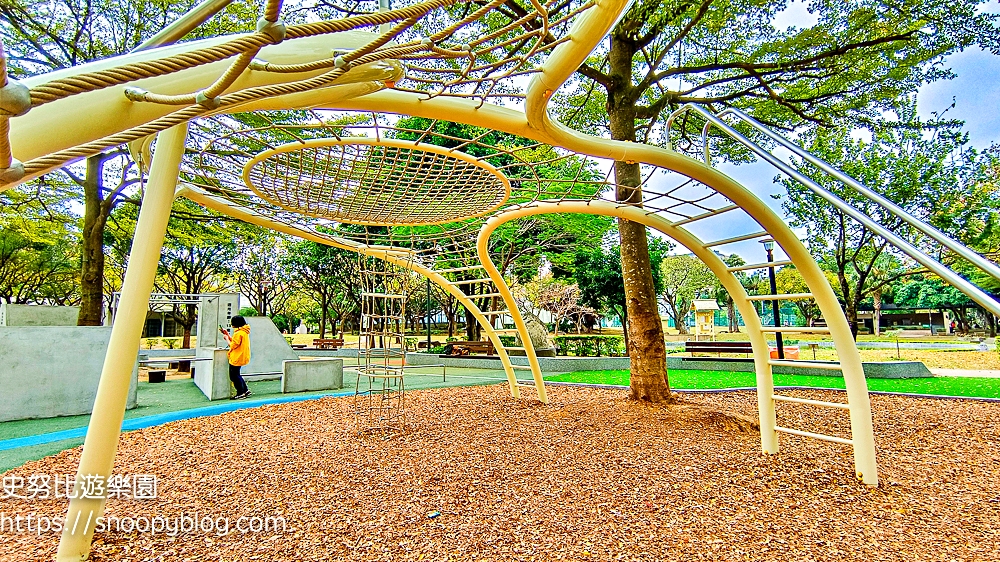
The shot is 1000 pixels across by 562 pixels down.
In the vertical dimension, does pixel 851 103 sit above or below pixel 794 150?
above

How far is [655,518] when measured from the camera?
3178 millimetres

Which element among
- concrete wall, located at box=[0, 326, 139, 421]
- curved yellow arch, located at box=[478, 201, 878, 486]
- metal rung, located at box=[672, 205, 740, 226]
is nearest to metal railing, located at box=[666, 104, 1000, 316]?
metal rung, located at box=[672, 205, 740, 226]

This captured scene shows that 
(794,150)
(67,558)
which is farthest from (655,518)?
(67,558)

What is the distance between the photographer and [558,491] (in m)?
3.67

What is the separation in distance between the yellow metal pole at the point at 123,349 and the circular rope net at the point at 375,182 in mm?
810

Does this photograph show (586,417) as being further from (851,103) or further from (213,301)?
(213,301)

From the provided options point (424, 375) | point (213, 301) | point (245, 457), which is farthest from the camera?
point (424, 375)

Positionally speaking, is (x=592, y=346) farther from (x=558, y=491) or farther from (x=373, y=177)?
(x=373, y=177)

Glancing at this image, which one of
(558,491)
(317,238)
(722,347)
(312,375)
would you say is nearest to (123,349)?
(558,491)

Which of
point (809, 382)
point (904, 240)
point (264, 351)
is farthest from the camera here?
point (264, 351)

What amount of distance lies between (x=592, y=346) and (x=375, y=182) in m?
14.6

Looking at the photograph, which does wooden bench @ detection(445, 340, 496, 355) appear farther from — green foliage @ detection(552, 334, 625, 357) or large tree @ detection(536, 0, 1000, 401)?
large tree @ detection(536, 0, 1000, 401)

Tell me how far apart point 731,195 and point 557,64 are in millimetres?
2077

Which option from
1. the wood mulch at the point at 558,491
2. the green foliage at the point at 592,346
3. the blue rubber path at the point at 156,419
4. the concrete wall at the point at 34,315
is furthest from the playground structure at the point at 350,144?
the green foliage at the point at 592,346
